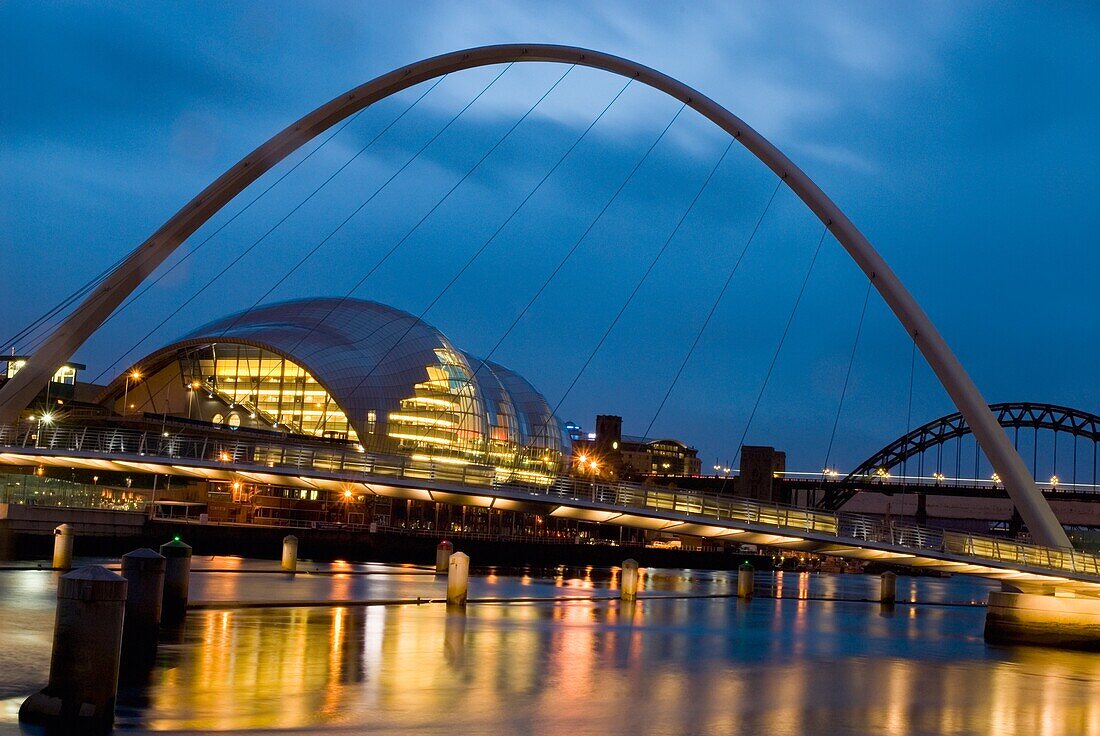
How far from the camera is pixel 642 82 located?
4897cm

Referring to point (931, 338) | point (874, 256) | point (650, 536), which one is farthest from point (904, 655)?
point (650, 536)

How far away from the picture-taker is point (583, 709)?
686 inches

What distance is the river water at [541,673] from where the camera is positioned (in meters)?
15.9

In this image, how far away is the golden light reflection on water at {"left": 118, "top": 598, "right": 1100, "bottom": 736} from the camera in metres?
16.1

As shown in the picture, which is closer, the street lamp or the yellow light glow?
the street lamp

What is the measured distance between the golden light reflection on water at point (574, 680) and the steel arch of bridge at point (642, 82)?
8.57 meters

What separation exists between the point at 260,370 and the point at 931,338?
6421 cm

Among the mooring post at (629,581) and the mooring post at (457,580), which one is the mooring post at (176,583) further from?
the mooring post at (629,581)

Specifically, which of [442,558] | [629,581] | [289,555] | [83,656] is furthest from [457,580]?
[83,656]

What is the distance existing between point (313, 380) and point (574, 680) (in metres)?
76.8

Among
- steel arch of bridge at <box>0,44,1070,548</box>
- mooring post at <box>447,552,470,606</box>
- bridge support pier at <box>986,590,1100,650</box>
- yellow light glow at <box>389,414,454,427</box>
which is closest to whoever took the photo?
mooring post at <box>447,552,470,606</box>

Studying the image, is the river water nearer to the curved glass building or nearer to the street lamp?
the curved glass building

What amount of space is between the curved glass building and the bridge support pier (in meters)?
56.6

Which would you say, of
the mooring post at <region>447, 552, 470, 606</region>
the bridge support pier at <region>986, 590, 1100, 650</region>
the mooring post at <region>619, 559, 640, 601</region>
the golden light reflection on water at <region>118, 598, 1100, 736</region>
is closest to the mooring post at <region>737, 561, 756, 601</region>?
the mooring post at <region>619, 559, 640, 601</region>
